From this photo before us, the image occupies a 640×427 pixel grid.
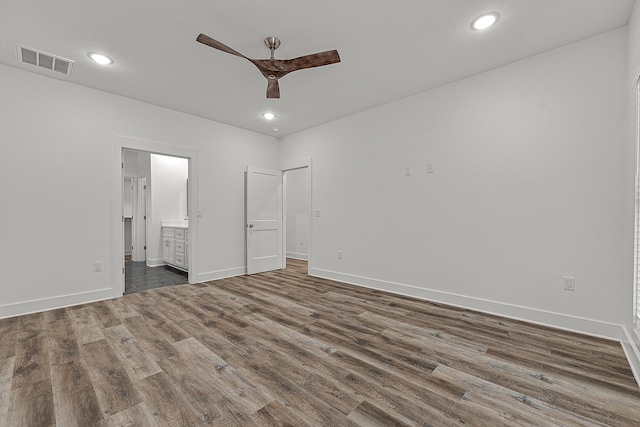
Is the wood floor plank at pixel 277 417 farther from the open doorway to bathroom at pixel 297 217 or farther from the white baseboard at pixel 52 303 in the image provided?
the open doorway to bathroom at pixel 297 217

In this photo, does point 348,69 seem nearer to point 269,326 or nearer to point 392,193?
point 392,193

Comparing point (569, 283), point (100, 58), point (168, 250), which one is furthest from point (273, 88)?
point (168, 250)

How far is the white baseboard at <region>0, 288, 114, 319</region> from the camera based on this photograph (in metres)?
3.01

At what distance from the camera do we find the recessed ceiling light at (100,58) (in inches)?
112

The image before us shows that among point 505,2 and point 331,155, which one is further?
point 331,155

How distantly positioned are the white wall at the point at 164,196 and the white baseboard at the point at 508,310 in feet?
15.3

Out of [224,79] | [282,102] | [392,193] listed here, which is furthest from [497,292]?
[224,79]

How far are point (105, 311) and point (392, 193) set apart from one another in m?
3.89

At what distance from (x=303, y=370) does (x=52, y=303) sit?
3.29 metres

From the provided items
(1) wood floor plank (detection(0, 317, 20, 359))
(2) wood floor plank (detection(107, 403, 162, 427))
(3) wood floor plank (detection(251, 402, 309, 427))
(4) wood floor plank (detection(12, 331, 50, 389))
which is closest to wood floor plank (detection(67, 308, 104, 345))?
(4) wood floor plank (detection(12, 331, 50, 389))

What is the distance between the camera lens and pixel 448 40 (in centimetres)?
261

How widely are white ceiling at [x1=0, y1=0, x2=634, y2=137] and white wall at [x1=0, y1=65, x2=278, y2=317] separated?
296 millimetres

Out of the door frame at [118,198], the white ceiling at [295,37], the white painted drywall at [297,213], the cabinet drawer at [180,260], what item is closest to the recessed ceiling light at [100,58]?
the white ceiling at [295,37]

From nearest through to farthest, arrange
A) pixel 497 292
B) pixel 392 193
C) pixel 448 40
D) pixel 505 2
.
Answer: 1. pixel 505 2
2. pixel 448 40
3. pixel 497 292
4. pixel 392 193
